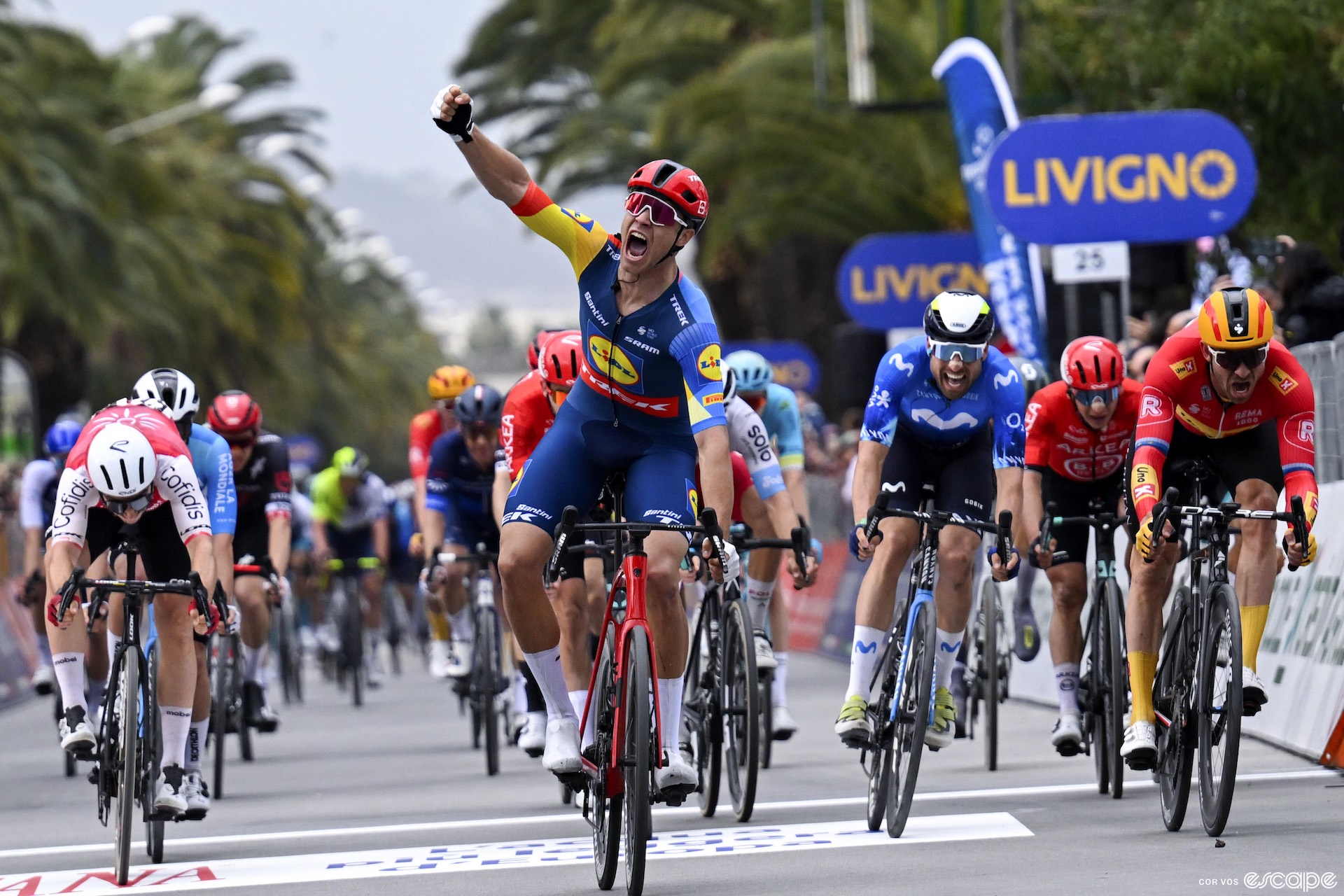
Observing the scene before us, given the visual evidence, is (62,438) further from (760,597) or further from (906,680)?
(906,680)

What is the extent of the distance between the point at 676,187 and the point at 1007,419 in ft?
7.35

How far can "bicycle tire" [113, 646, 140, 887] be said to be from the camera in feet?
28.6

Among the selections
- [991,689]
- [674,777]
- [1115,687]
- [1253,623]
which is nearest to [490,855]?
[674,777]

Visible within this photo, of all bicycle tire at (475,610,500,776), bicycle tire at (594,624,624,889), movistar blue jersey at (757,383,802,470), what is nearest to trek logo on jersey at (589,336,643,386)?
bicycle tire at (594,624,624,889)

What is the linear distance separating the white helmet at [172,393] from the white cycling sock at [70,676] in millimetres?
1145

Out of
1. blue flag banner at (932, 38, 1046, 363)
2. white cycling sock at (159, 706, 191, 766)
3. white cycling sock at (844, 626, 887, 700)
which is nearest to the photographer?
white cycling sock at (844, 626, 887, 700)

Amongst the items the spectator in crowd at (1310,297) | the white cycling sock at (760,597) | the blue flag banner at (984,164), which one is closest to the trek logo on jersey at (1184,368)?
the white cycling sock at (760,597)

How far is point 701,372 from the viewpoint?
307 inches

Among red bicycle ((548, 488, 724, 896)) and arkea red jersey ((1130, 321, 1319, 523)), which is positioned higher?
arkea red jersey ((1130, 321, 1319, 523))

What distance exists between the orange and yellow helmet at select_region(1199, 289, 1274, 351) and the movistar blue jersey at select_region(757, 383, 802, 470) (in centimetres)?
445

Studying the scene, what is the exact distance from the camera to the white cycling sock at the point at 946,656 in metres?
9.28

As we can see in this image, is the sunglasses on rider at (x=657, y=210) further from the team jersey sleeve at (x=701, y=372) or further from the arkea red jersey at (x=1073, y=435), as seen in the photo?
the arkea red jersey at (x=1073, y=435)

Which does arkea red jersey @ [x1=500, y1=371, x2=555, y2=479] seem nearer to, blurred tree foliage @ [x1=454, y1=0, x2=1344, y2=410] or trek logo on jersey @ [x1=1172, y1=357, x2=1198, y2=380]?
trek logo on jersey @ [x1=1172, y1=357, x2=1198, y2=380]

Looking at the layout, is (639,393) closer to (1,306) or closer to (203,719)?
(203,719)
